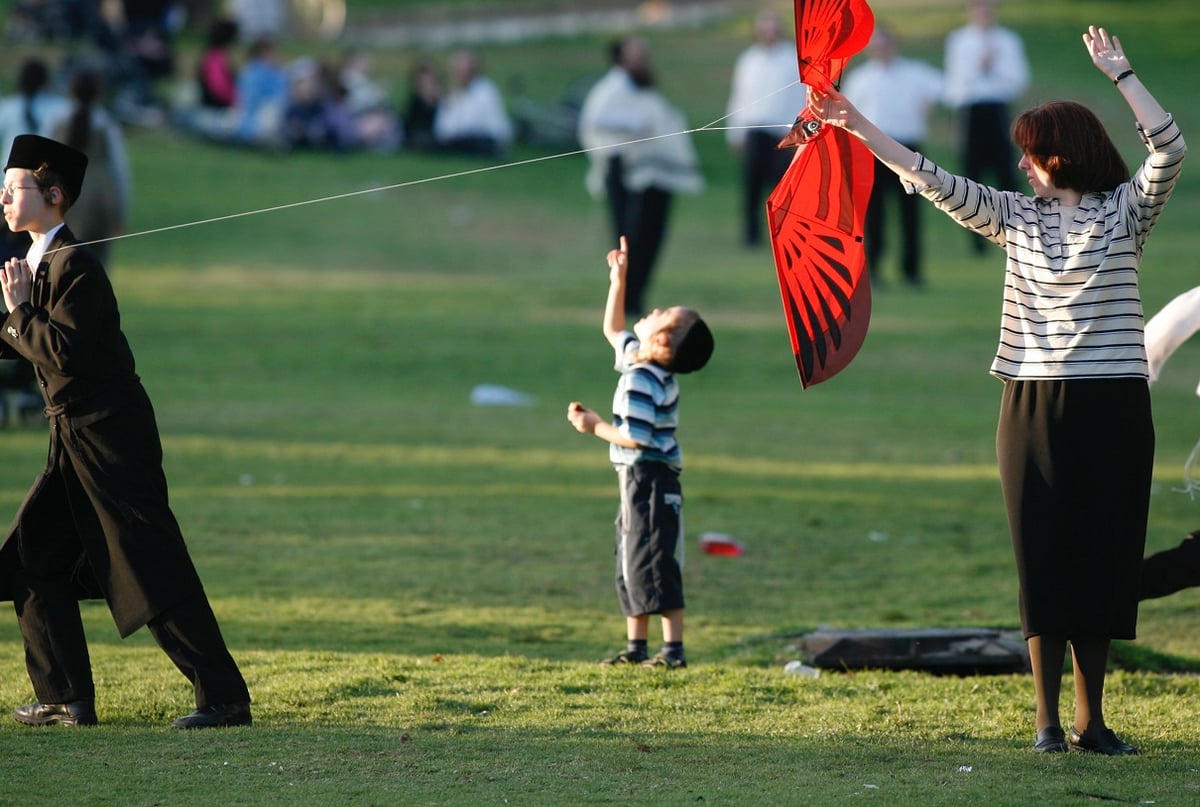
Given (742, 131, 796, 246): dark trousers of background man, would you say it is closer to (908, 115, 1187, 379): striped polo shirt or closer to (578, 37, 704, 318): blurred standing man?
Result: (578, 37, 704, 318): blurred standing man

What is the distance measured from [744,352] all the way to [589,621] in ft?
27.9

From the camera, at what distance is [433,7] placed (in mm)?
45156

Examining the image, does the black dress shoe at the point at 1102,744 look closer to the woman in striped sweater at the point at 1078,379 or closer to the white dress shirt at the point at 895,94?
the woman in striped sweater at the point at 1078,379

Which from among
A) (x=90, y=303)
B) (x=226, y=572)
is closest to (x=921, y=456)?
(x=226, y=572)

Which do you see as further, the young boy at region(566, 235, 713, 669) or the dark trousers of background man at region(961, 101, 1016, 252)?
the dark trousers of background man at region(961, 101, 1016, 252)

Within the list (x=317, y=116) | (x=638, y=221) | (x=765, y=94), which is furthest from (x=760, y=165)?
(x=317, y=116)

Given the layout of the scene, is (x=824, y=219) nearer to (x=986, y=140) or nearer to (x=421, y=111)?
(x=986, y=140)

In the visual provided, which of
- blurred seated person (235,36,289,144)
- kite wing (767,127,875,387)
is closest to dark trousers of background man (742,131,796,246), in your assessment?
blurred seated person (235,36,289,144)

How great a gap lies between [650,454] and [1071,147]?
2066 mm

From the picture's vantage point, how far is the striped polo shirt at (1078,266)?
5.06 metres

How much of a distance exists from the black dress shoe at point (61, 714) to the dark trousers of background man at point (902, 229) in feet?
43.6

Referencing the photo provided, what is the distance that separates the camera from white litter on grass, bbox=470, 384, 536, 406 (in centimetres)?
1398

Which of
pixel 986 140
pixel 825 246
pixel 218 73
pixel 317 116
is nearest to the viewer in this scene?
pixel 825 246

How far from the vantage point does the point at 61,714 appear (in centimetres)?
549
